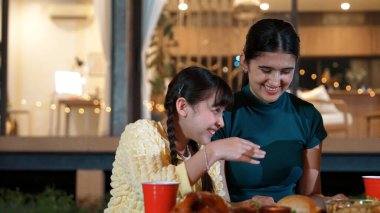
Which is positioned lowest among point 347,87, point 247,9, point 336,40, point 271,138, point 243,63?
point 347,87

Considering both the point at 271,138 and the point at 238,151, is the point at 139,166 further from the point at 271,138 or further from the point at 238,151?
the point at 271,138

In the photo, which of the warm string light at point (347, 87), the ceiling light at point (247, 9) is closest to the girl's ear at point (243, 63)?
the ceiling light at point (247, 9)

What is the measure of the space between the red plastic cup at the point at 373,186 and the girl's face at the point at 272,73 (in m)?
0.40

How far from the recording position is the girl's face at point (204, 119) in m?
2.11

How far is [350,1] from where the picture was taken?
35.3 feet

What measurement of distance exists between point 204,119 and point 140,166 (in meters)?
0.22

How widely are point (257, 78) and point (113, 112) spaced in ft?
13.4

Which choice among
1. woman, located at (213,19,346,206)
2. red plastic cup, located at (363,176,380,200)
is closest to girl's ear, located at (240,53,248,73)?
woman, located at (213,19,346,206)

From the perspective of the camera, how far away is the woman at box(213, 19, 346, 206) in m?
2.37

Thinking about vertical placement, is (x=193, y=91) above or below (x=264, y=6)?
below

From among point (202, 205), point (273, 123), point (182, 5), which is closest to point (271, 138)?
point (273, 123)

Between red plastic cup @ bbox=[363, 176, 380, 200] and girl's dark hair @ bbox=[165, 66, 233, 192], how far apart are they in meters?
0.44

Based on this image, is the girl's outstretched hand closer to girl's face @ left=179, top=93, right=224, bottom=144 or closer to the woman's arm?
girl's face @ left=179, top=93, right=224, bottom=144

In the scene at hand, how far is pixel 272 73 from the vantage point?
7.68ft
